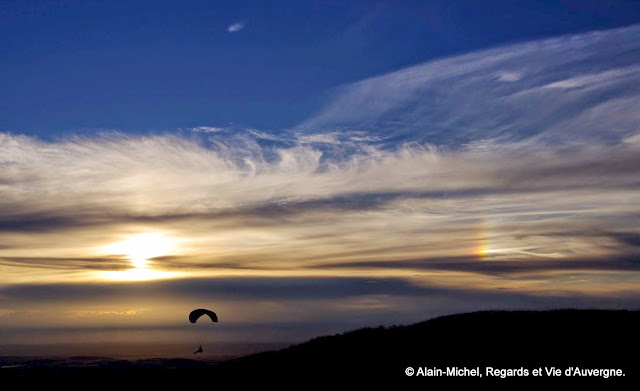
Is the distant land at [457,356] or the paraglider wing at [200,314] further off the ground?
the paraglider wing at [200,314]

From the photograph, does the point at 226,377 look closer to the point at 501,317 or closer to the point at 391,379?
the point at 391,379

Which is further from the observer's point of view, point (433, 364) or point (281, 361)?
point (281, 361)

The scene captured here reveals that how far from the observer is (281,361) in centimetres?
4094

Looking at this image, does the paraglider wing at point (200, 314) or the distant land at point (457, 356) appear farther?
the paraglider wing at point (200, 314)

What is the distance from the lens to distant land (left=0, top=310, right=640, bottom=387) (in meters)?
31.4

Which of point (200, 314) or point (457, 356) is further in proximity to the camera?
point (200, 314)

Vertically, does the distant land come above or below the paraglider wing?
below

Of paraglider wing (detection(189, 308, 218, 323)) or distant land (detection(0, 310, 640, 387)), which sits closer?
distant land (detection(0, 310, 640, 387))

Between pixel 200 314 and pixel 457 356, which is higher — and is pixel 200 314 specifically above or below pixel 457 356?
above

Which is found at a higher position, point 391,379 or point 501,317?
point 501,317

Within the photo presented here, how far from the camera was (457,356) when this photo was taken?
34.8 m

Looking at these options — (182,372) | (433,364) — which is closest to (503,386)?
(433,364)

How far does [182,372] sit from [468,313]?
20.6 m

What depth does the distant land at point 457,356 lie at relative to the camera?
103 feet
